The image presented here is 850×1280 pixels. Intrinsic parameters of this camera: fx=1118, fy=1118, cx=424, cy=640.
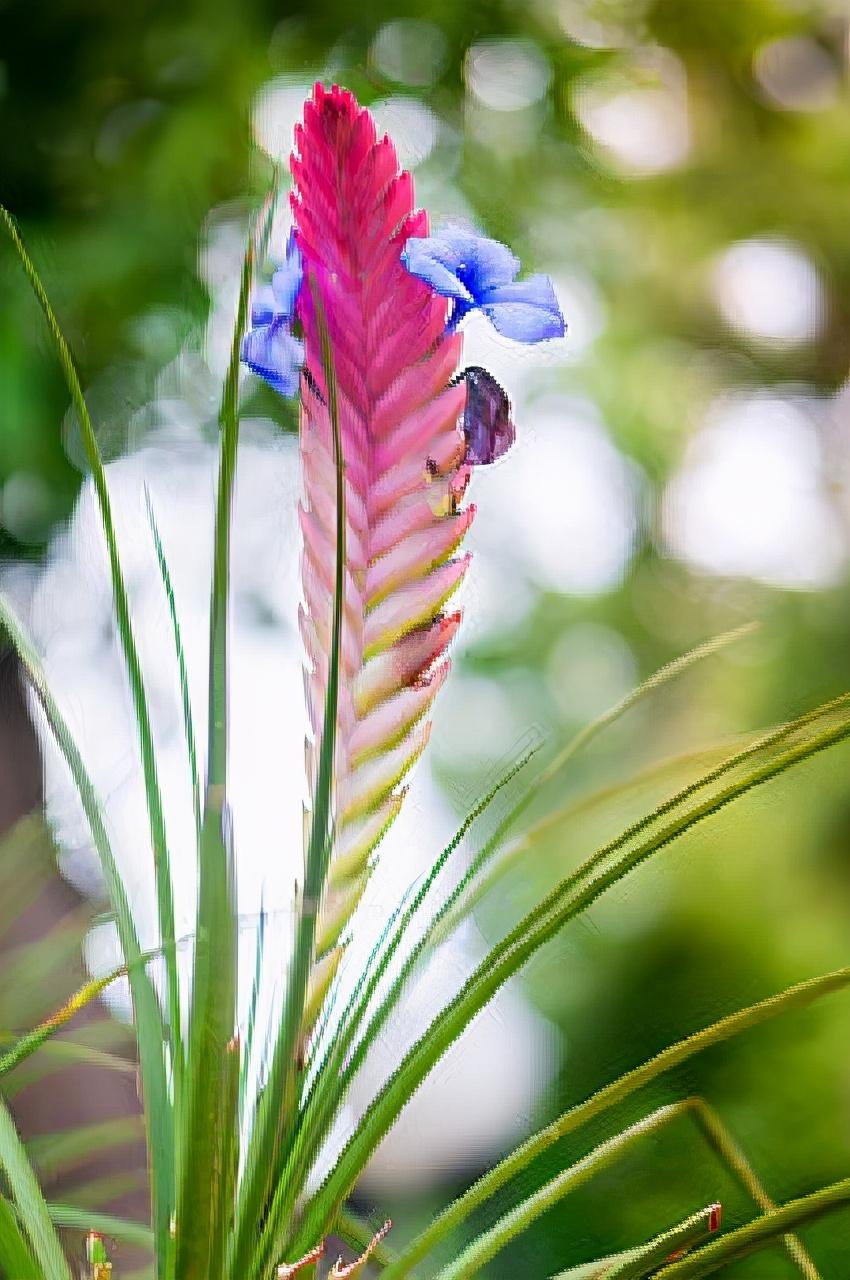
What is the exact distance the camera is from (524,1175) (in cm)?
53

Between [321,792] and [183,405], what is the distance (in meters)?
0.41

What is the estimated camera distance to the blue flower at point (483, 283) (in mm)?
350

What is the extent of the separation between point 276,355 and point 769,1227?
300mm

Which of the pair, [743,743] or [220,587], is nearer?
[220,587]

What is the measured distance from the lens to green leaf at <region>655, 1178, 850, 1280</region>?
0.25 metres

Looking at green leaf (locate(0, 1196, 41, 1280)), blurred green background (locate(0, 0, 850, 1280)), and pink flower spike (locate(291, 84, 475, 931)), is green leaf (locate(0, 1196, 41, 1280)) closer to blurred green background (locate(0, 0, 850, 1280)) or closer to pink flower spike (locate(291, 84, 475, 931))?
pink flower spike (locate(291, 84, 475, 931))

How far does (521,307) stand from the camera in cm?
38

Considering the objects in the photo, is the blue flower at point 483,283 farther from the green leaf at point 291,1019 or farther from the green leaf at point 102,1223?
the green leaf at point 102,1223

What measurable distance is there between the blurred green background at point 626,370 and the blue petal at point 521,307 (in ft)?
0.77

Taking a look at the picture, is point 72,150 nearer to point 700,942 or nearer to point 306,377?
point 306,377

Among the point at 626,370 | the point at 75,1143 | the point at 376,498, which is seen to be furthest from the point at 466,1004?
the point at 626,370

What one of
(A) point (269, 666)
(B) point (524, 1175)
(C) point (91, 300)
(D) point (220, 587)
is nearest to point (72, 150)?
(C) point (91, 300)

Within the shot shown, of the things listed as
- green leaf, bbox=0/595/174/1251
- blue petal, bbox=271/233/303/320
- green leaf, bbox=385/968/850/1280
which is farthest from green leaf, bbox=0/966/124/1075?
blue petal, bbox=271/233/303/320

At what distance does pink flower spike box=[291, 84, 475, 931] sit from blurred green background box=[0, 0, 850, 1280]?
24 cm
